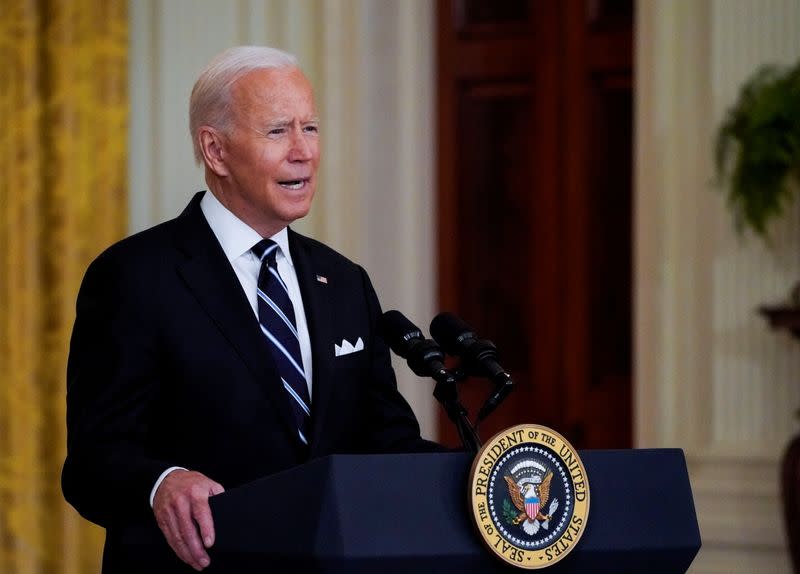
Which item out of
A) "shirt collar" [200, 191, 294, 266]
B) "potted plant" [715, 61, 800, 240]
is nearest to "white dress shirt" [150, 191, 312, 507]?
"shirt collar" [200, 191, 294, 266]

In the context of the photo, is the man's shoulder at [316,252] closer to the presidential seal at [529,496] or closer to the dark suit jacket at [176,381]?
the dark suit jacket at [176,381]

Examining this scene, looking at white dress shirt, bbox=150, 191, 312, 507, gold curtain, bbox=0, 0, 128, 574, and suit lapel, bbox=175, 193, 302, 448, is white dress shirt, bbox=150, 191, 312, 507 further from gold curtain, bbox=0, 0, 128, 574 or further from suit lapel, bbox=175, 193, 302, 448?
gold curtain, bbox=0, 0, 128, 574

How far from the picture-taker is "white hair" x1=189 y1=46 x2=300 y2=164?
2.05m

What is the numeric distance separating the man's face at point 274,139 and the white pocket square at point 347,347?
23 centimetres

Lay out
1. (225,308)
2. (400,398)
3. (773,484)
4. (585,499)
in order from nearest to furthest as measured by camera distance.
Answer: (585,499) < (225,308) < (400,398) < (773,484)

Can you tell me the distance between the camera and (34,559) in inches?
167

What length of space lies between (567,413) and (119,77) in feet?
6.30

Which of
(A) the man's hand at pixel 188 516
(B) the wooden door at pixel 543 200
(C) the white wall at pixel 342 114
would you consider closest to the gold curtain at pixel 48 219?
(C) the white wall at pixel 342 114

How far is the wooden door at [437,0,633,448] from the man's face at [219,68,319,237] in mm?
2557

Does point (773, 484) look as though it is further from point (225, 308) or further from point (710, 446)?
point (225, 308)

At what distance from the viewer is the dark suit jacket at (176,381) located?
6.15 feet

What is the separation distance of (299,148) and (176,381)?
0.42 metres

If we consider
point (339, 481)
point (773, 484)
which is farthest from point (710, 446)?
point (339, 481)

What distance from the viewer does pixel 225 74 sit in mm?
2062
